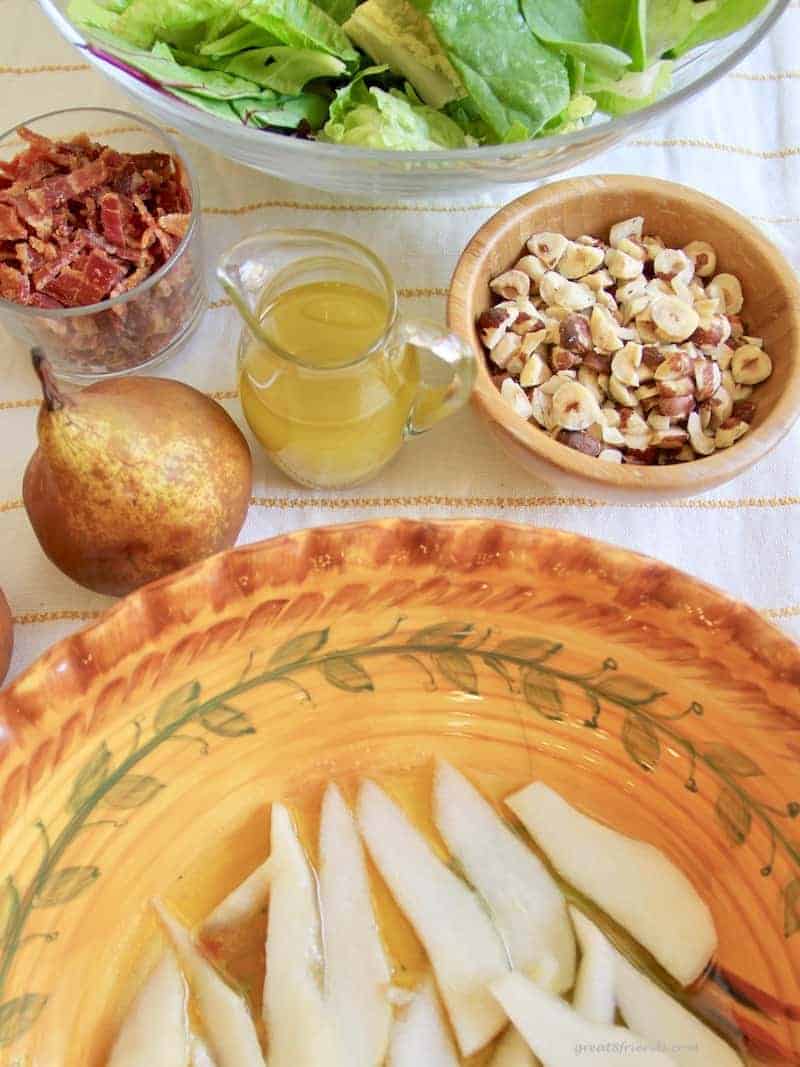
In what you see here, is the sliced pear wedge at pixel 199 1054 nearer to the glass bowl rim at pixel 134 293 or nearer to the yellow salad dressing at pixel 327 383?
the yellow salad dressing at pixel 327 383

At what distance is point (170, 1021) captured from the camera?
543 millimetres

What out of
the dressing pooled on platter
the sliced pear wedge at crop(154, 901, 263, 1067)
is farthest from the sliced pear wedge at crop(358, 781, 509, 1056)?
the sliced pear wedge at crop(154, 901, 263, 1067)

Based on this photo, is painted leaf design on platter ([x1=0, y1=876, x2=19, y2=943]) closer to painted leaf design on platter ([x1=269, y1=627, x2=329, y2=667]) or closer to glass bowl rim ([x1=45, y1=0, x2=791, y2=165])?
painted leaf design on platter ([x1=269, y1=627, x2=329, y2=667])

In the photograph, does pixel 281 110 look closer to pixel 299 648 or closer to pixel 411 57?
pixel 411 57

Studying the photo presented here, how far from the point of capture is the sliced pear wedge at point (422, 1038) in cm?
54

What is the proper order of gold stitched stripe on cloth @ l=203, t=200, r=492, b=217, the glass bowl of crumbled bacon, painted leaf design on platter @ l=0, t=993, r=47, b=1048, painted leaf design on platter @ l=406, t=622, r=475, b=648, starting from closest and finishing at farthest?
1. painted leaf design on platter @ l=0, t=993, r=47, b=1048
2. painted leaf design on platter @ l=406, t=622, r=475, b=648
3. the glass bowl of crumbled bacon
4. gold stitched stripe on cloth @ l=203, t=200, r=492, b=217

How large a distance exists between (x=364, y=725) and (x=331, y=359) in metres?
0.25

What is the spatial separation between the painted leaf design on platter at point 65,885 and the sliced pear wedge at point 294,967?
0.34ft

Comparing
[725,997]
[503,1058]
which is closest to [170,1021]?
[503,1058]

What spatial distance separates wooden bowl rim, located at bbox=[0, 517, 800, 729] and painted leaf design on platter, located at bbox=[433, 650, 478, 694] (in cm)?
5

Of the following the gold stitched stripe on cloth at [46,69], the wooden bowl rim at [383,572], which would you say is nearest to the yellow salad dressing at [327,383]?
the wooden bowl rim at [383,572]

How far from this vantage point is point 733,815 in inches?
23.0

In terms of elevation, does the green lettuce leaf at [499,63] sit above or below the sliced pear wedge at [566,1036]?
above

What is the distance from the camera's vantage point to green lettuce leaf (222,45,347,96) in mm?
729
